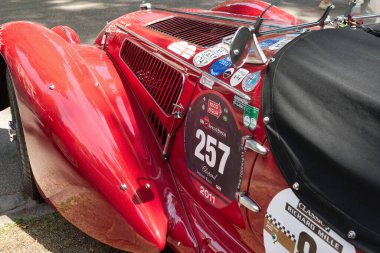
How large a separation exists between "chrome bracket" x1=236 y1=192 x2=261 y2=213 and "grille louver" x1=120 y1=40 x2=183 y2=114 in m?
0.68

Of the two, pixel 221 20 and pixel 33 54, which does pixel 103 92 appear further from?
pixel 221 20

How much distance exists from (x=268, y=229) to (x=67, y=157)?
1090mm

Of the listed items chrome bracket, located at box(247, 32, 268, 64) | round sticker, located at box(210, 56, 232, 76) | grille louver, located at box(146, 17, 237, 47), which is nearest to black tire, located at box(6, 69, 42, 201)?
grille louver, located at box(146, 17, 237, 47)

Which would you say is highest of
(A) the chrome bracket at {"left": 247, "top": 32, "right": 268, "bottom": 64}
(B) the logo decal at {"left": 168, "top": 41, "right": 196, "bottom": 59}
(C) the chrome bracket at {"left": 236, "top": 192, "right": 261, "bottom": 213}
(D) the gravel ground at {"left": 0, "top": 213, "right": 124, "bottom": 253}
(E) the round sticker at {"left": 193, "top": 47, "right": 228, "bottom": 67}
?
(A) the chrome bracket at {"left": 247, "top": 32, "right": 268, "bottom": 64}

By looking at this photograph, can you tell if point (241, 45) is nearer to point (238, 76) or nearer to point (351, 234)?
point (238, 76)

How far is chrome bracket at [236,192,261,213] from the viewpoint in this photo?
1.90m

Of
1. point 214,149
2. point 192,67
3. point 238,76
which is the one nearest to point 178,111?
point 192,67

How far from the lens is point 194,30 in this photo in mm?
2854

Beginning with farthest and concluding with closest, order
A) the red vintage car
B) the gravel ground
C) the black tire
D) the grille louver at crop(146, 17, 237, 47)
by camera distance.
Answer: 1. the black tire
2. the gravel ground
3. the grille louver at crop(146, 17, 237, 47)
4. the red vintage car

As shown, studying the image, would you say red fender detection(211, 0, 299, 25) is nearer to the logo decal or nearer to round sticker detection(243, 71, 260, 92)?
the logo decal

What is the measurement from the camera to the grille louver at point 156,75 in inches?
98.3

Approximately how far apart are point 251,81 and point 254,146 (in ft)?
0.90

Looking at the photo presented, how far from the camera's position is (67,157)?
238 centimetres

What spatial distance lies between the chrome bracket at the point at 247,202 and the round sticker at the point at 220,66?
1.81ft
